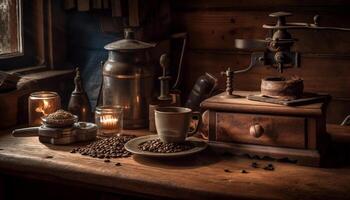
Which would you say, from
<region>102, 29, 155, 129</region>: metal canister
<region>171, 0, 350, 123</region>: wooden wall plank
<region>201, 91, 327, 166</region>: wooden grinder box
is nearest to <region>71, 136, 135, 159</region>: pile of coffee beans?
<region>102, 29, 155, 129</region>: metal canister

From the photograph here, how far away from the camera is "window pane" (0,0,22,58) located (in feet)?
6.33

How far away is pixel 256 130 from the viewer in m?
1.42

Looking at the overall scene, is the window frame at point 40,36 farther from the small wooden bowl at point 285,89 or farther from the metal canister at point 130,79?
the small wooden bowl at point 285,89

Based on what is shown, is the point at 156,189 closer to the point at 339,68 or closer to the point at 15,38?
the point at 339,68

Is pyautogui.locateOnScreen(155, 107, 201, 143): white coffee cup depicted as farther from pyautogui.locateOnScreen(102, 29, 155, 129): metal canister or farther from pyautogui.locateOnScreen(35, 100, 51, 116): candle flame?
pyautogui.locateOnScreen(35, 100, 51, 116): candle flame

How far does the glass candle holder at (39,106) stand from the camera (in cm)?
180

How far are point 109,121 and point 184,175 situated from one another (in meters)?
0.47

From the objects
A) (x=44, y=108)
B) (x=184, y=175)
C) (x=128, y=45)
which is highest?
(x=128, y=45)

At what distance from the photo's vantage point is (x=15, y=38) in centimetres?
200

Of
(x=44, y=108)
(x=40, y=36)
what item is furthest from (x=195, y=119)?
(x=40, y=36)

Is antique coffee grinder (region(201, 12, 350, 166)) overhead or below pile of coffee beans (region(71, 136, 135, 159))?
overhead

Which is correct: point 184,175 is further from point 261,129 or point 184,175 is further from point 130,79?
point 130,79

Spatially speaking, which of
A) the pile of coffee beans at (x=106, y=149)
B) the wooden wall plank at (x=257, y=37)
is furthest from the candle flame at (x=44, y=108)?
the wooden wall plank at (x=257, y=37)

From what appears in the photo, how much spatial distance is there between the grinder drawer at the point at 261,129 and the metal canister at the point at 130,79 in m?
0.38
